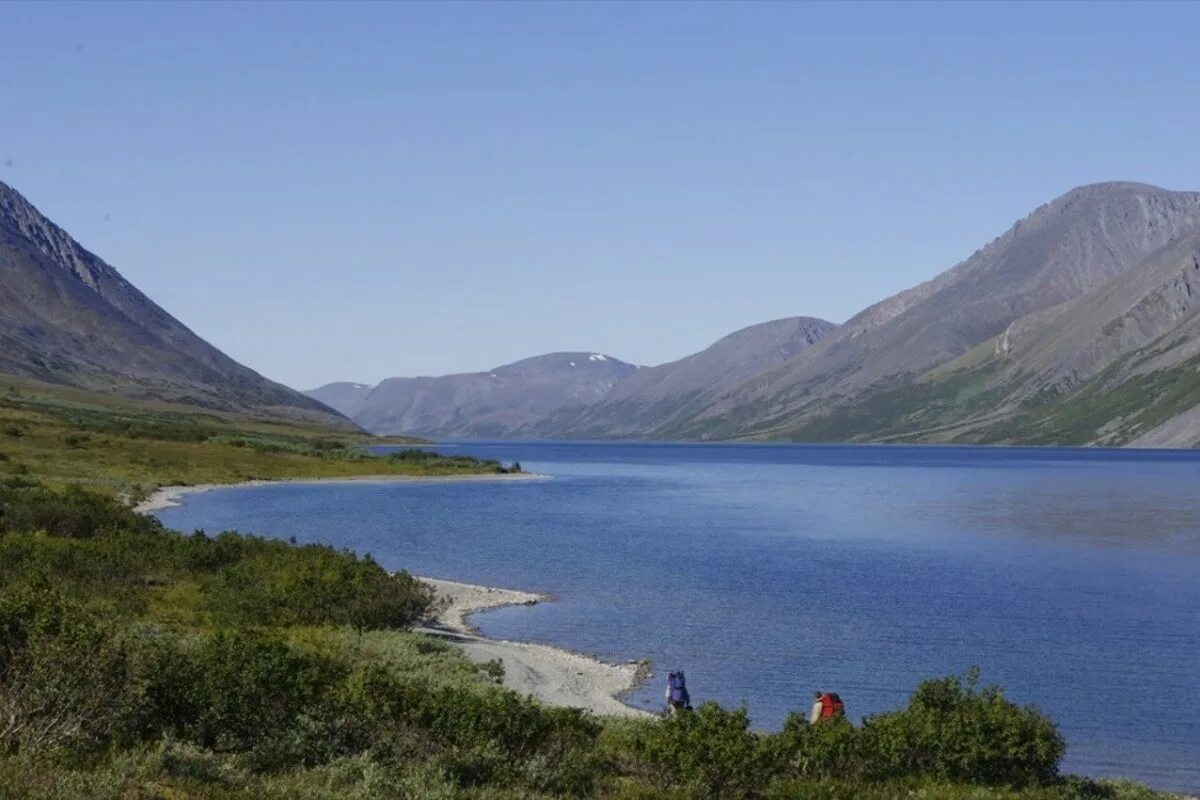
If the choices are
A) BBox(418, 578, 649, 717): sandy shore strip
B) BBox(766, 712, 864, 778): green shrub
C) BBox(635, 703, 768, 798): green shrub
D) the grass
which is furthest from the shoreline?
the grass

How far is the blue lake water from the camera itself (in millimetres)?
41219

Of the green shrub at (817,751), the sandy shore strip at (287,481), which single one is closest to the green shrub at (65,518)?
the sandy shore strip at (287,481)

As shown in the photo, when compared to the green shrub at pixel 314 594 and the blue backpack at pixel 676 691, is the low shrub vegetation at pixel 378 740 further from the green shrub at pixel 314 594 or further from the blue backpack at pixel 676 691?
the green shrub at pixel 314 594

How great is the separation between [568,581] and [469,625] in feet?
57.4

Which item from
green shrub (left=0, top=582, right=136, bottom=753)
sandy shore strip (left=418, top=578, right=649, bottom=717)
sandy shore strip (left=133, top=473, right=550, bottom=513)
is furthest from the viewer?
sandy shore strip (left=133, top=473, right=550, bottom=513)

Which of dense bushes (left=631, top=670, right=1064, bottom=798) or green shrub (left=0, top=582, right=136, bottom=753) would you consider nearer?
green shrub (left=0, top=582, right=136, bottom=753)

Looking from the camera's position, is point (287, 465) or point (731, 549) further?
point (287, 465)

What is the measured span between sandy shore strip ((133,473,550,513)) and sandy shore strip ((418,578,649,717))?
57986mm

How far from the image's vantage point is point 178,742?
68.7 ft

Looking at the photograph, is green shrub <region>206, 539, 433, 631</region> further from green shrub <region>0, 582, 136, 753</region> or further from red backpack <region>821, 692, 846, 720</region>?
red backpack <region>821, 692, 846, 720</region>

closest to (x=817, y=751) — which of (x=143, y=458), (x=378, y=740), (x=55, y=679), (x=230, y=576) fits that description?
(x=378, y=740)

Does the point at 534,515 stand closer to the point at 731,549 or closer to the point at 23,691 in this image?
the point at 731,549

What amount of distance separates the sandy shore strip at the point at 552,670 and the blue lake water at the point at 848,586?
1.39 metres

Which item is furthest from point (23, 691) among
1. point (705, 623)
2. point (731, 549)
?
point (731, 549)
